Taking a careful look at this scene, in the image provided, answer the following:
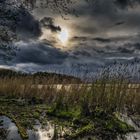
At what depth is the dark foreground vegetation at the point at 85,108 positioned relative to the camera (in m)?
15.0

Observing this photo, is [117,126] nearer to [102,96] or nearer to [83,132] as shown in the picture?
[83,132]

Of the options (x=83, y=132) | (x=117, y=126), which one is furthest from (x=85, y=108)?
(x=83, y=132)

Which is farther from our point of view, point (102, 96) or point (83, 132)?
point (102, 96)

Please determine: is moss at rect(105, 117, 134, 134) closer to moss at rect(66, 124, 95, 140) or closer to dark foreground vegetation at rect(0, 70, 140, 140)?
dark foreground vegetation at rect(0, 70, 140, 140)

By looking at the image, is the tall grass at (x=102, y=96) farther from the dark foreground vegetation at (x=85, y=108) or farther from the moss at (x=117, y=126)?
the moss at (x=117, y=126)

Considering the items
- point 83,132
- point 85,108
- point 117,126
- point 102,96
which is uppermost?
point 102,96

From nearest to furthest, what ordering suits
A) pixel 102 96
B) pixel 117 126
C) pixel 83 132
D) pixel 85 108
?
pixel 83 132, pixel 117 126, pixel 85 108, pixel 102 96

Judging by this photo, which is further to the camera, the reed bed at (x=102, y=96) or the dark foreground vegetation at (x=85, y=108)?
the reed bed at (x=102, y=96)

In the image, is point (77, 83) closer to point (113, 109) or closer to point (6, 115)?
point (113, 109)

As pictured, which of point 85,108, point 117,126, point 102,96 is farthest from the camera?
point 102,96

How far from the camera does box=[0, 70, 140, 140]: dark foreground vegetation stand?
1500 cm

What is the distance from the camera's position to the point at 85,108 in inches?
702

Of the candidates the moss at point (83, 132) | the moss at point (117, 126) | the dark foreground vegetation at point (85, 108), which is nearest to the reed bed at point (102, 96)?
the dark foreground vegetation at point (85, 108)

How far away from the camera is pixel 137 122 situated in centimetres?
1742
